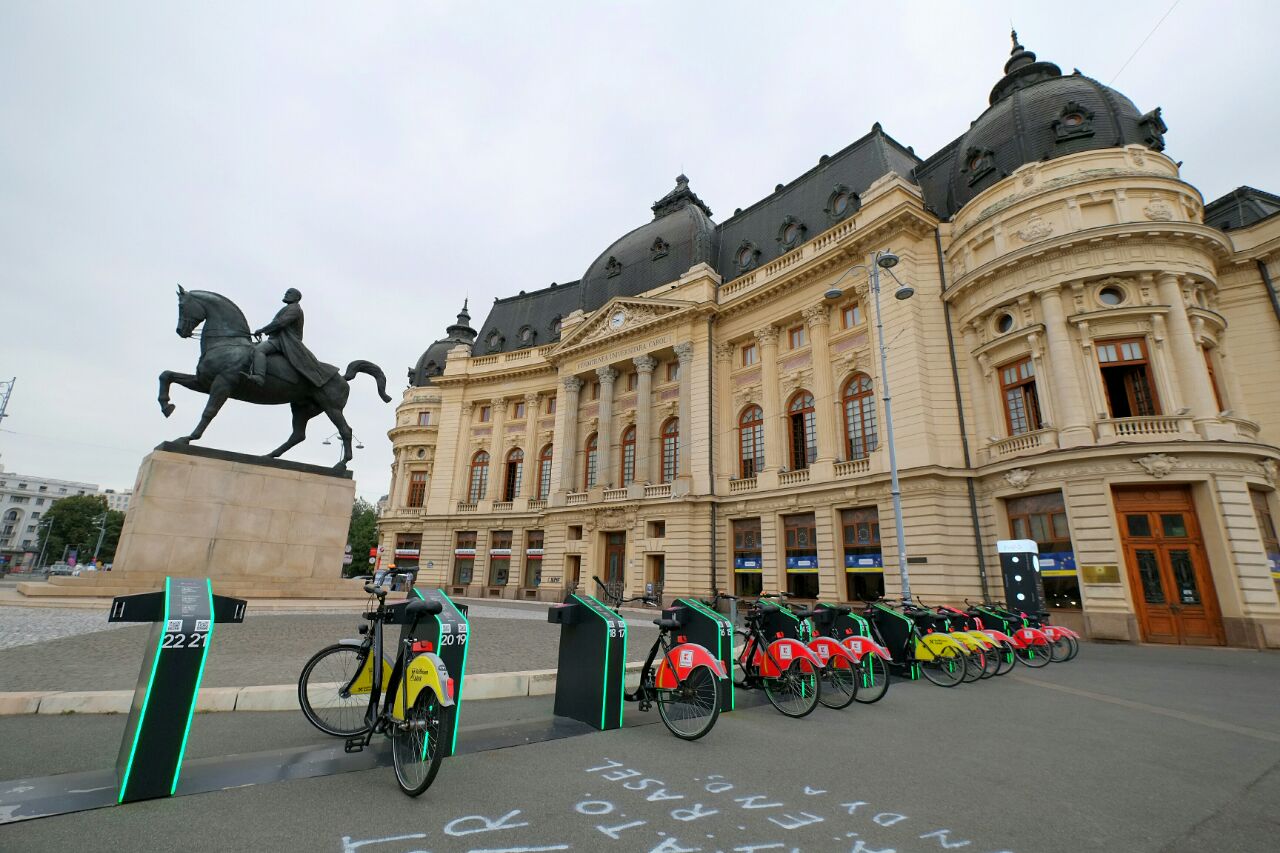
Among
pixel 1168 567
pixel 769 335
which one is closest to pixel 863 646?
pixel 1168 567

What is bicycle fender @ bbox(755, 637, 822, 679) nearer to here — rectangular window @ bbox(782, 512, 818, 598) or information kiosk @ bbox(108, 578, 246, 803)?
information kiosk @ bbox(108, 578, 246, 803)

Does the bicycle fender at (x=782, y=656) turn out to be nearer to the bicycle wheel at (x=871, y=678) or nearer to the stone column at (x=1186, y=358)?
the bicycle wheel at (x=871, y=678)

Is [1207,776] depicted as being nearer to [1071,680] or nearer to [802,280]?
[1071,680]

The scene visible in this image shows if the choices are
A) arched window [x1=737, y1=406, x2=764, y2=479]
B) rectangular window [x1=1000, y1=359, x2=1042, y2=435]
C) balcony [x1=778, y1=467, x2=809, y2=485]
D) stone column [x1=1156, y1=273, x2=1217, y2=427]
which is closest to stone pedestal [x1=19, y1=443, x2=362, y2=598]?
balcony [x1=778, y1=467, x2=809, y2=485]

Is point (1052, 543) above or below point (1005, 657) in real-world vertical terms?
above

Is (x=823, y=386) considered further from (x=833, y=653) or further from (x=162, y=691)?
(x=162, y=691)

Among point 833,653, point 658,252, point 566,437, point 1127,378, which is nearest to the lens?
point 833,653

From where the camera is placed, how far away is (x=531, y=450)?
39.0m

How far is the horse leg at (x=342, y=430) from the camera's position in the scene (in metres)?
16.1

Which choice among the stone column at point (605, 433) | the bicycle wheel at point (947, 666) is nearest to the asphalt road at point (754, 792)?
the bicycle wheel at point (947, 666)

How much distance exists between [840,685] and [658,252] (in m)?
31.8

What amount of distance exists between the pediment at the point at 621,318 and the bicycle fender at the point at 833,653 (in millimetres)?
25007

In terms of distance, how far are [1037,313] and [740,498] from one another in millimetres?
13994

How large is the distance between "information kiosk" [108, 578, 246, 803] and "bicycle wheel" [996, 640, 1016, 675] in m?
11.4
